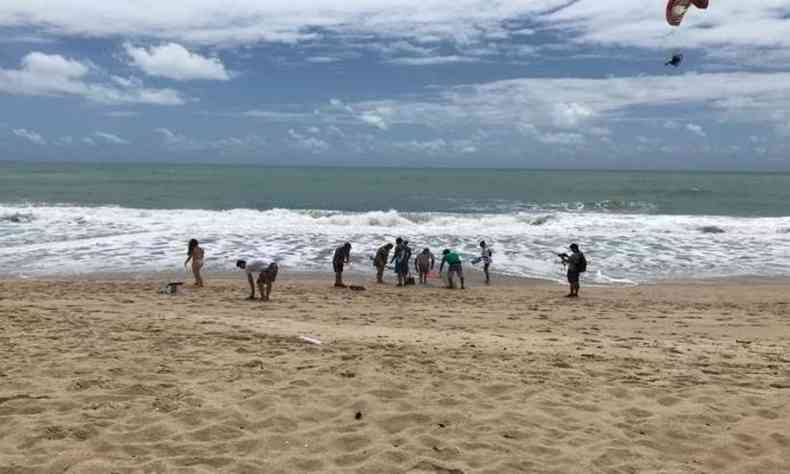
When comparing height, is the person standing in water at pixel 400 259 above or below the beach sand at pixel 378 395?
above

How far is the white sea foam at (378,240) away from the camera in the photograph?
19562 mm

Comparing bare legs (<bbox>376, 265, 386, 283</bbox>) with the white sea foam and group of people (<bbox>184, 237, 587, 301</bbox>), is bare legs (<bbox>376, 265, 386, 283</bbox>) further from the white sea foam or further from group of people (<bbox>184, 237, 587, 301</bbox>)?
the white sea foam

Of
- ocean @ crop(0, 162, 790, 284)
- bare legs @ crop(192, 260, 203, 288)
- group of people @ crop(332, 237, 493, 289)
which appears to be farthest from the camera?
ocean @ crop(0, 162, 790, 284)

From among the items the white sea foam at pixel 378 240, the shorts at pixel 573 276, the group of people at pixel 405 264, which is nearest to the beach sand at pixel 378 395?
the shorts at pixel 573 276

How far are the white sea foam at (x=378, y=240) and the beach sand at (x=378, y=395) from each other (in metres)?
8.75

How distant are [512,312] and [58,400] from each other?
8.69 m

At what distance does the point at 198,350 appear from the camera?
25.2ft

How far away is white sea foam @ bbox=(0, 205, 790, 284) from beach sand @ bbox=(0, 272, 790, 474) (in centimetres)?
875

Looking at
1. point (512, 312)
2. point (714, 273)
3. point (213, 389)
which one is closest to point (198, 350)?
point (213, 389)

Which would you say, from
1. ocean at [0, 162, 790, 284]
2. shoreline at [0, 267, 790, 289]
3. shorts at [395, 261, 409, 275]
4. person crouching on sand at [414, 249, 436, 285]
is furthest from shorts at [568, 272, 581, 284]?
shorts at [395, 261, 409, 275]

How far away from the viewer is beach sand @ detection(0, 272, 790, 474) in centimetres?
483

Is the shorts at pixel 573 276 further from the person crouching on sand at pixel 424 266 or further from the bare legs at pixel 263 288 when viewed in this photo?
the bare legs at pixel 263 288

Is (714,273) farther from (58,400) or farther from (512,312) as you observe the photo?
(58,400)

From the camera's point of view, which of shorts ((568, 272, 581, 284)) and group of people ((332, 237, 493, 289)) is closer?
shorts ((568, 272, 581, 284))
